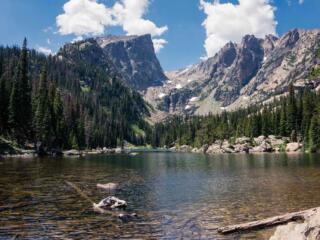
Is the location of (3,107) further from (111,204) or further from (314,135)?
(314,135)

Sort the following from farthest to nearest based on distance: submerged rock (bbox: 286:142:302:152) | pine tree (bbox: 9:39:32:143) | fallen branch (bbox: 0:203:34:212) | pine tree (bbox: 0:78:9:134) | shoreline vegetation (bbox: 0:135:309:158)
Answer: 1. submerged rock (bbox: 286:142:302:152)
2. pine tree (bbox: 9:39:32:143)
3. shoreline vegetation (bbox: 0:135:309:158)
4. pine tree (bbox: 0:78:9:134)
5. fallen branch (bbox: 0:203:34:212)

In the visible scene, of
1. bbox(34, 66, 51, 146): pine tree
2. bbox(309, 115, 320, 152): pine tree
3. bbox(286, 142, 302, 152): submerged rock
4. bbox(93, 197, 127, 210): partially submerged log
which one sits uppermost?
bbox(34, 66, 51, 146): pine tree

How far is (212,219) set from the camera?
2633 centimetres

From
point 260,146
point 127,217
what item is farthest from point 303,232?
point 260,146

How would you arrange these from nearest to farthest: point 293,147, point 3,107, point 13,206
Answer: point 13,206 → point 3,107 → point 293,147

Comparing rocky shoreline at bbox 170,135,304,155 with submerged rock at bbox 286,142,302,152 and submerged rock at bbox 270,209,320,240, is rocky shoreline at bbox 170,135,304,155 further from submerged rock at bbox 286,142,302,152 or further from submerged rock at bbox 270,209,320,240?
submerged rock at bbox 270,209,320,240

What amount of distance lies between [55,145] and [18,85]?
28758mm

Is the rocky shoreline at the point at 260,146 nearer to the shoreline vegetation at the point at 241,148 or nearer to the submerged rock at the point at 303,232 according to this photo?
the shoreline vegetation at the point at 241,148

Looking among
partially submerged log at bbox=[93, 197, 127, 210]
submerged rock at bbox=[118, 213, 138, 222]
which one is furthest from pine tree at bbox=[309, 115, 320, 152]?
submerged rock at bbox=[118, 213, 138, 222]

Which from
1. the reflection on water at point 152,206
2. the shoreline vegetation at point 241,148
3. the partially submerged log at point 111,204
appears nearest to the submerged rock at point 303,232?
the reflection on water at point 152,206

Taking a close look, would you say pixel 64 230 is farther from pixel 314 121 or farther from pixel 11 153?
pixel 314 121

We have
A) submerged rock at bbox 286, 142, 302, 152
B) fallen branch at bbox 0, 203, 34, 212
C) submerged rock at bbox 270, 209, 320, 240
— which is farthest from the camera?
submerged rock at bbox 286, 142, 302, 152

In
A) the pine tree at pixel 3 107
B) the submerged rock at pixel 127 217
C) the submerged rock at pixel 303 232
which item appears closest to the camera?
the submerged rock at pixel 303 232

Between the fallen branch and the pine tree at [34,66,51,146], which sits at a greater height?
the pine tree at [34,66,51,146]
